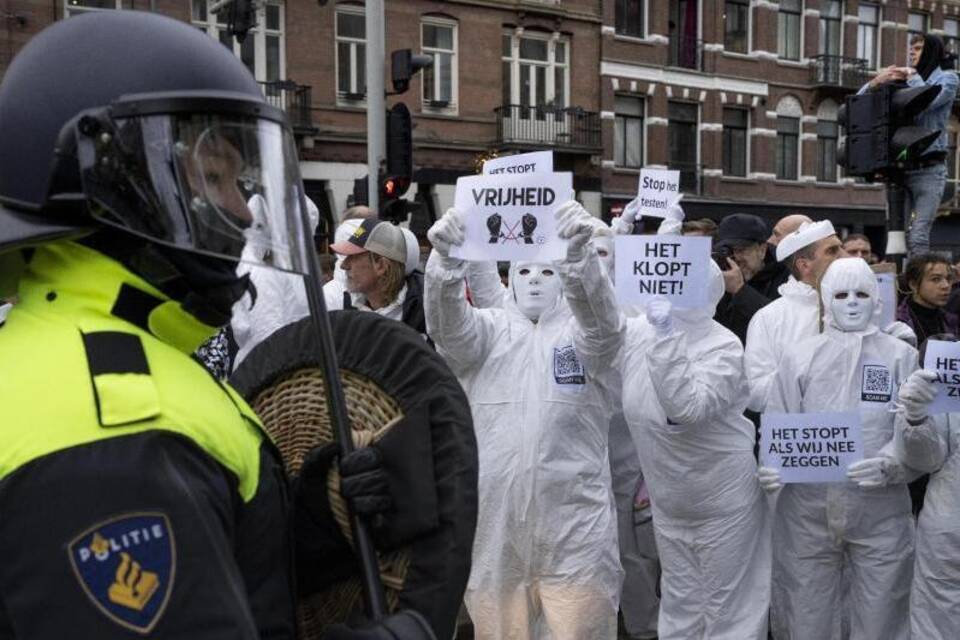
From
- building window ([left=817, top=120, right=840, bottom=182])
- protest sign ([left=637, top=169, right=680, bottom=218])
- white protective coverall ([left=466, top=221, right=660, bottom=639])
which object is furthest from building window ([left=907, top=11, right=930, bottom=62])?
white protective coverall ([left=466, top=221, right=660, bottom=639])

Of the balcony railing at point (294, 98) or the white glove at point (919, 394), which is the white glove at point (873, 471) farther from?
the balcony railing at point (294, 98)

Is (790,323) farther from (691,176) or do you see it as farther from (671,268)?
(691,176)

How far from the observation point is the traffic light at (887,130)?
→ 6.45 meters

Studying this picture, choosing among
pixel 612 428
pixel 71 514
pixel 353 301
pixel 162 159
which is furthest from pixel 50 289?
pixel 612 428

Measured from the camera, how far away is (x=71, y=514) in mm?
1139

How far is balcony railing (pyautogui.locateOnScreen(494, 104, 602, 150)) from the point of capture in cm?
2372

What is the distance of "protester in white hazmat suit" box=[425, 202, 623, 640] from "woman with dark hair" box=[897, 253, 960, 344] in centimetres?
237

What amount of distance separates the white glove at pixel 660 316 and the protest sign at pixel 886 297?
1.15 m

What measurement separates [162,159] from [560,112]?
23.6 m

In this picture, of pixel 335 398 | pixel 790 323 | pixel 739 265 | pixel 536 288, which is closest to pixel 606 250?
pixel 739 265

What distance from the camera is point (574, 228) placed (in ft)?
13.1

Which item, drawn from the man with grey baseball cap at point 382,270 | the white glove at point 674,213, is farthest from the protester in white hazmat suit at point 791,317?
the man with grey baseball cap at point 382,270

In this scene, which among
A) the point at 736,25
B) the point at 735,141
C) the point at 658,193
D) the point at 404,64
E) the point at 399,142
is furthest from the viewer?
the point at 735,141

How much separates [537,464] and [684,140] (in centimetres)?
2355
